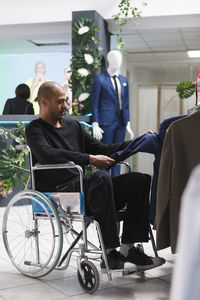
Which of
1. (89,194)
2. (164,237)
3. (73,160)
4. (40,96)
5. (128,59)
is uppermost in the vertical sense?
(128,59)

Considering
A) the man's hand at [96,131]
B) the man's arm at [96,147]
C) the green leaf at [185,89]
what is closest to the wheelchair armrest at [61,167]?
the man's arm at [96,147]

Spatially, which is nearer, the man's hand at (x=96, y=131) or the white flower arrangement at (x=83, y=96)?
the man's hand at (x=96, y=131)

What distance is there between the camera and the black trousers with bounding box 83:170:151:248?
266 centimetres

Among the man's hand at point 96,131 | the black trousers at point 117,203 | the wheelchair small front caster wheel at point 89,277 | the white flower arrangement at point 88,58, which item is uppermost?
the white flower arrangement at point 88,58

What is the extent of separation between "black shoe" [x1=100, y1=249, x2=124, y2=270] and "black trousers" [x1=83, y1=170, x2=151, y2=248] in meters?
0.09

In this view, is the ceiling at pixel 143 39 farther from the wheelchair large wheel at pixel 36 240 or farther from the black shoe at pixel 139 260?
the black shoe at pixel 139 260

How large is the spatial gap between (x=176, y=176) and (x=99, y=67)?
184 inches

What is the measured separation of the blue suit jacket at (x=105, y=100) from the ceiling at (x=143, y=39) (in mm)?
1251

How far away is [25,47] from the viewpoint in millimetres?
9742

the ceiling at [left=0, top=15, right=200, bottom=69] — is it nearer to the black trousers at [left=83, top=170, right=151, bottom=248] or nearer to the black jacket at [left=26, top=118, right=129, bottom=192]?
the black jacket at [left=26, top=118, right=129, bottom=192]

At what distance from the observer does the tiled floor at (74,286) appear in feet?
8.68

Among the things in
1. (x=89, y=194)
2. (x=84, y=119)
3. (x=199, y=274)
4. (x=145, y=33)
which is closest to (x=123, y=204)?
(x=89, y=194)

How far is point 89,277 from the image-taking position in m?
2.68

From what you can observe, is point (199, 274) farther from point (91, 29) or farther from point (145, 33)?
point (145, 33)
